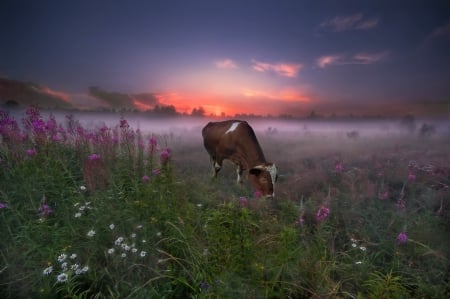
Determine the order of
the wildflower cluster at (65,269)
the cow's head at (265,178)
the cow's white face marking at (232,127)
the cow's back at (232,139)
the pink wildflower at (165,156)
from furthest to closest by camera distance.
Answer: the cow's white face marking at (232,127)
the cow's back at (232,139)
the cow's head at (265,178)
the pink wildflower at (165,156)
the wildflower cluster at (65,269)

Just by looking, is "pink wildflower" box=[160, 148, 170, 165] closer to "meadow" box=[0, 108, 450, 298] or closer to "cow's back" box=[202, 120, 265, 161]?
"meadow" box=[0, 108, 450, 298]

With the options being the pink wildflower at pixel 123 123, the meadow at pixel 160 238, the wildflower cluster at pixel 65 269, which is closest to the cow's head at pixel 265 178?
the meadow at pixel 160 238

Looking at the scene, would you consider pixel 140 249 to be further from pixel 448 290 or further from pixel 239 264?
pixel 448 290

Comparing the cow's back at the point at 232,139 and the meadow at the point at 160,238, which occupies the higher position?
the cow's back at the point at 232,139

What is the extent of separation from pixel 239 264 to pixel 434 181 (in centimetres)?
857

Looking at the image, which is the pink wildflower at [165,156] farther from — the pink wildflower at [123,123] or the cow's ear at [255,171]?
the cow's ear at [255,171]

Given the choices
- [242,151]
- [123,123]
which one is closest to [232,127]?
[242,151]

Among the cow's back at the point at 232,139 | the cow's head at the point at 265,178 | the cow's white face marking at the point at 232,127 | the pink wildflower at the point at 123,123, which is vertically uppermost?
the pink wildflower at the point at 123,123

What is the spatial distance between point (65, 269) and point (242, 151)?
747 cm

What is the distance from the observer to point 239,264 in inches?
118

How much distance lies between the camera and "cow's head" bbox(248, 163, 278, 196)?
740 centimetres

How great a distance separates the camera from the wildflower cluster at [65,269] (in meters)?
2.61

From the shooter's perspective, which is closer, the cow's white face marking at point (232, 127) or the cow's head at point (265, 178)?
the cow's head at point (265, 178)

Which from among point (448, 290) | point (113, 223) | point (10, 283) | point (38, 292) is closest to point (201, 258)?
point (113, 223)
